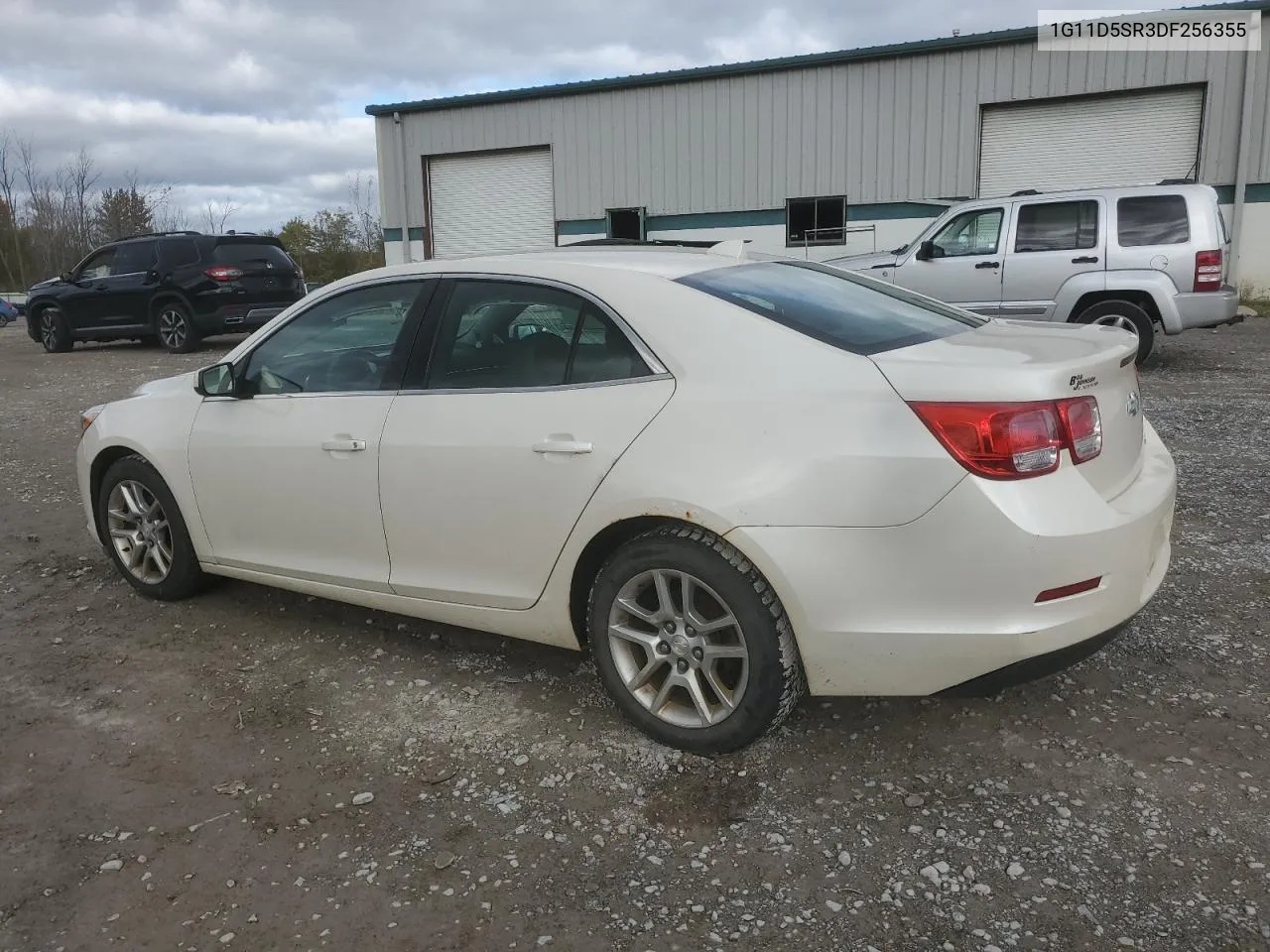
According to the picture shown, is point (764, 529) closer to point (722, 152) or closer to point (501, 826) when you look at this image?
point (501, 826)

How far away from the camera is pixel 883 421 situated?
266cm

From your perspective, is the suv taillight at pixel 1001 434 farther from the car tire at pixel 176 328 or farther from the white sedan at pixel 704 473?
the car tire at pixel 176 328

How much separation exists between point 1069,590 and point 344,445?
8.13ft

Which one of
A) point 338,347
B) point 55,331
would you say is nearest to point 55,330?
point 55,331

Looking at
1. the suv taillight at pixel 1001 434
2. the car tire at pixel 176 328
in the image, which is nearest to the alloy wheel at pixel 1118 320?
the suv taillight at pixel 1001 434

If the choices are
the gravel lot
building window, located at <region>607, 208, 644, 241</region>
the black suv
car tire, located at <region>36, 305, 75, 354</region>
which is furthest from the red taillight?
building window, located at <region>607, 208, 644, 241</region>

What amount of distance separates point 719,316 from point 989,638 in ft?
3.97

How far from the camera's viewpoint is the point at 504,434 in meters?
3.23

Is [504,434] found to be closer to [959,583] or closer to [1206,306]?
[959,583]

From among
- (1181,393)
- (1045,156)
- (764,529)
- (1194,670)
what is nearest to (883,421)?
(764,529)

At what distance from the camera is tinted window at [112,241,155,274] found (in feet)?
49.0

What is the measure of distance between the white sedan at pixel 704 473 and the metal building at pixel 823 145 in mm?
16925

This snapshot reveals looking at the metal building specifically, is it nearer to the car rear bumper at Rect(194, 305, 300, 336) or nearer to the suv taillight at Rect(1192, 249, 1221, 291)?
the car rear bumper at Rect(194, 305, 300, 336)

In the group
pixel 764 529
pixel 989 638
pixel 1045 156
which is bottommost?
pixel 989 638
